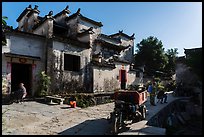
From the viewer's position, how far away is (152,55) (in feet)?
97.7

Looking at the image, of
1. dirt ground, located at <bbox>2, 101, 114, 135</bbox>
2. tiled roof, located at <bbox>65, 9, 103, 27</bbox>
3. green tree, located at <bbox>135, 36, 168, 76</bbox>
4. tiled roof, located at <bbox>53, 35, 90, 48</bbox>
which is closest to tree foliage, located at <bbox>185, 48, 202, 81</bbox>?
dirt ground, located at <bbox>2, 101, 114, 135</bbox>

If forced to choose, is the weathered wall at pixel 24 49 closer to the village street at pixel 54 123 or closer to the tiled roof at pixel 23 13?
the village street at pixel 54 123

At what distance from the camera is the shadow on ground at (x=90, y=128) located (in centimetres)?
718

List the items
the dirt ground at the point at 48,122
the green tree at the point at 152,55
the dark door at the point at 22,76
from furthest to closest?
the green tree at the point at 152,55 → the dark door at the point at 22,76 → the dirt ground at the point at 48,122

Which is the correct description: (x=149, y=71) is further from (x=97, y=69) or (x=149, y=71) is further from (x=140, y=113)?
(x=140, y=113)

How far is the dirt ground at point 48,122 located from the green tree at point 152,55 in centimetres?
2148

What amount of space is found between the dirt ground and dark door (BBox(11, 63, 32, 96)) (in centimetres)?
325

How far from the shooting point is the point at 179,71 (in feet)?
Result: 64.6

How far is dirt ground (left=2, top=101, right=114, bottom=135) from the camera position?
23.5 feet

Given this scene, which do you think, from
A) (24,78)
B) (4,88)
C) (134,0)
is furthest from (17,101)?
(134,0)

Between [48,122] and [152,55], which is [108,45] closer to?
[152,55]

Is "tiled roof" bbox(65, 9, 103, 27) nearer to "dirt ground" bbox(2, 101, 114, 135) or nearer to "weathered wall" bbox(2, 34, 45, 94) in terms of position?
"weathered wall" bbox(2, 34, 45, 94)

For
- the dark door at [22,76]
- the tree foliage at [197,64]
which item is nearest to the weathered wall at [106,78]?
the dark door at [22,76]

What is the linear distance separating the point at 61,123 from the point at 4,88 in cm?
618
